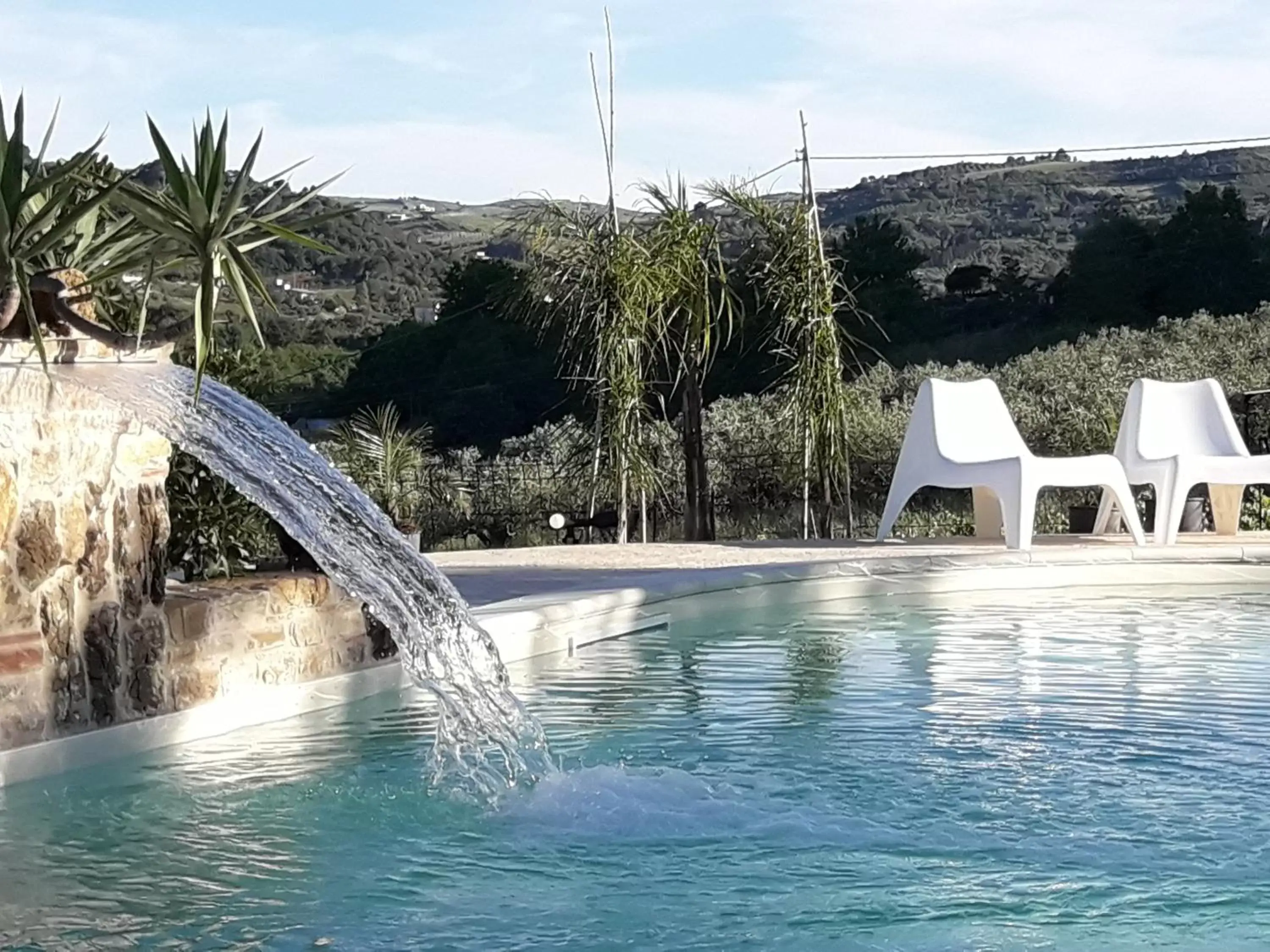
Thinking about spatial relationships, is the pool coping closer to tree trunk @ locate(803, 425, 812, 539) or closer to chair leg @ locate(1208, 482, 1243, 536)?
chair leg @ locate(1208, 482, 1243, 536)

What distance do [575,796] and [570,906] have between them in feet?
2.86

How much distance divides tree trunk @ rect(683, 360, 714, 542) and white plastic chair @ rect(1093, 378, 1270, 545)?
2.50 m

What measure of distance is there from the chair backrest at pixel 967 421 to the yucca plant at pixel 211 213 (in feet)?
17.1

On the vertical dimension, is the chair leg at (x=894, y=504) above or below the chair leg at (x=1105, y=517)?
above

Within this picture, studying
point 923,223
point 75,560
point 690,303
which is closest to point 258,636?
point 75,560

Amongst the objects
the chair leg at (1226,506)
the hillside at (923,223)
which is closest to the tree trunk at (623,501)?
the chair leg at (1226,506)

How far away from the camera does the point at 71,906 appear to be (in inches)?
116

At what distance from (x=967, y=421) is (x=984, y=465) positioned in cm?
71

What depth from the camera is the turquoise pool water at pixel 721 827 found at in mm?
2783

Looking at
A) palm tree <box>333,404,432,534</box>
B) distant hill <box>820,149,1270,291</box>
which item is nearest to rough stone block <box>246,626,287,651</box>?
palm tree <box>333,404,432,534</box>

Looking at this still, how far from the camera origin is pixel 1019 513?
830cm

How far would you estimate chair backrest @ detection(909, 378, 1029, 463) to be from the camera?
350 inches

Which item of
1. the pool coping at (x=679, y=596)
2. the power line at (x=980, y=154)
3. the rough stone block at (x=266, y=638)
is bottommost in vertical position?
the pool coping at (x=679, y=596)

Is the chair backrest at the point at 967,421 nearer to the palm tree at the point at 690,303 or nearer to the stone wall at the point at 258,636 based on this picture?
the palm tree at the point at 690,303
